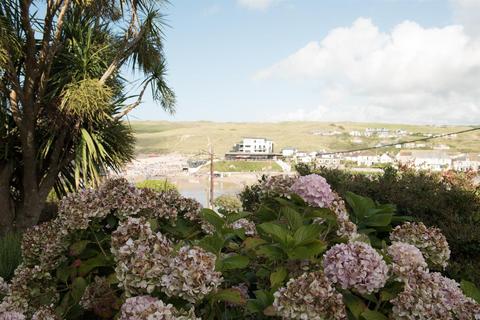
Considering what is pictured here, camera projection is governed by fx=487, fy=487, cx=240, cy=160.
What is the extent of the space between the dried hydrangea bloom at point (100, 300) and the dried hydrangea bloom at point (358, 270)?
72 cm

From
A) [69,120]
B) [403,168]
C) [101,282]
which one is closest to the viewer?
[101,282]

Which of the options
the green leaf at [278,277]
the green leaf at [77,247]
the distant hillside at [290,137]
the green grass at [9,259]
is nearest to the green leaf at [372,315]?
the green leaf at [278,277]

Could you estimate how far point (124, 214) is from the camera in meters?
1.87

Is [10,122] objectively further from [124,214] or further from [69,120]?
[124,214]

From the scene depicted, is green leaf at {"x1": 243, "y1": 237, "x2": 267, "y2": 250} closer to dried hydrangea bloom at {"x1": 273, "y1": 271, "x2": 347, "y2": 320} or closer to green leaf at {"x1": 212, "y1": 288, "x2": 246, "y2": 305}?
green leaf at {"x1": 212, "y1": 288, "x2": 246, "y2": 305}

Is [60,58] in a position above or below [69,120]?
above

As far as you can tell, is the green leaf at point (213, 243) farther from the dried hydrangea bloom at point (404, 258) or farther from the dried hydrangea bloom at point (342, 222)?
the dried hydrangea bloom at point (404, 258)

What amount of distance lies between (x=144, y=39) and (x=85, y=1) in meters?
1.65

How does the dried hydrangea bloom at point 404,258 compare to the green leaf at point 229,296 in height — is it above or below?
above

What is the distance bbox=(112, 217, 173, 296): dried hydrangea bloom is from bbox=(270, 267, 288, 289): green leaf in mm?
338

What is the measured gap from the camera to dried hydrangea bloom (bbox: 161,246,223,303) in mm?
1327

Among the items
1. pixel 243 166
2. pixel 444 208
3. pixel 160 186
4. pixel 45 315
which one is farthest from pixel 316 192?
pixel 243 166

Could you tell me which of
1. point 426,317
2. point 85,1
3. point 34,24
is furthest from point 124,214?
point 34,24

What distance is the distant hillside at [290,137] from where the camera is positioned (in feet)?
416
